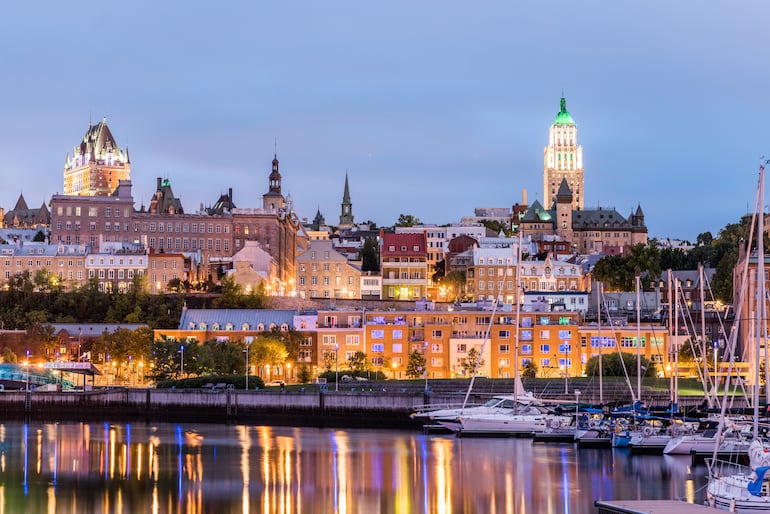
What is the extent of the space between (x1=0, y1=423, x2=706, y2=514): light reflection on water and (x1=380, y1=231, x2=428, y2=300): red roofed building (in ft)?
222

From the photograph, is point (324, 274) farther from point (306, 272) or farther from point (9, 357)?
point (9, 357)

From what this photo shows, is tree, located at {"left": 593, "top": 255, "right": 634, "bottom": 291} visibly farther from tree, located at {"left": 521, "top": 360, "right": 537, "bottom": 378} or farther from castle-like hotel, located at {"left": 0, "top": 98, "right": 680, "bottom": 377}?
tree, located at {"left": 521, "top": 360, "right": 537, "bottom": 378}

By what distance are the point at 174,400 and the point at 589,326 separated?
123 ft

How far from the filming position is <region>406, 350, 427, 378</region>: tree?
11056cm

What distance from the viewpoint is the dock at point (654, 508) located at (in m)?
42.8

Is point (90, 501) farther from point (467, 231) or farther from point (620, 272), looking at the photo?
point (467, 231)

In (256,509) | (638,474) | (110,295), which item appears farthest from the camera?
(110,295)

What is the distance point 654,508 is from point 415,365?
222ft

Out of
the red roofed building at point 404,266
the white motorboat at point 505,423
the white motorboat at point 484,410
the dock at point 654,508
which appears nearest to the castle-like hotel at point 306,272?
the red roofed building at point 404,266

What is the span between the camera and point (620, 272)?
507ft

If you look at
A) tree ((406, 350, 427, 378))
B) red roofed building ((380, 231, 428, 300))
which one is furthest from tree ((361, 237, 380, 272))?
tree ((406, 350, 427, 378))

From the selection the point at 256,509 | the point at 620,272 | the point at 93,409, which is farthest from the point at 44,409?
the point at 620,272

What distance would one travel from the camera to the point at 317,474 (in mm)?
63656

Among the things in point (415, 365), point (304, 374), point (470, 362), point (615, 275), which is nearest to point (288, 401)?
point (304, 374)
